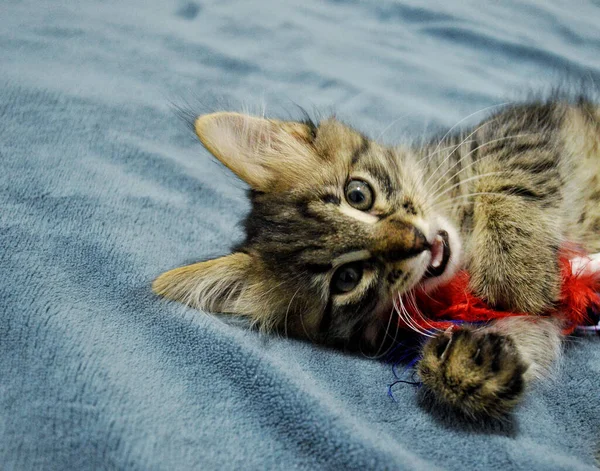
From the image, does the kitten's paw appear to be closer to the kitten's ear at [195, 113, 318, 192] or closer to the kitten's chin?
the kitten's chin

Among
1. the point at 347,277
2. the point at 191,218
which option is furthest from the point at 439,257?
the point at 191,218

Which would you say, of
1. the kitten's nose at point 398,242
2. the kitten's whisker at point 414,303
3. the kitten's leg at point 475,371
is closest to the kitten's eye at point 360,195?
the kitten's nose at point 398,242

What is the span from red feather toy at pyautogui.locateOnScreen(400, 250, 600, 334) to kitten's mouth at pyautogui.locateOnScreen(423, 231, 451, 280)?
0.15 feet

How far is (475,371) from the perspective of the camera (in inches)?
36.6

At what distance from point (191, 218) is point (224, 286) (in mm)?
364

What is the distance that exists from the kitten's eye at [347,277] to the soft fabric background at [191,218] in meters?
0.17

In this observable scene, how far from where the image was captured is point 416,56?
2.20m

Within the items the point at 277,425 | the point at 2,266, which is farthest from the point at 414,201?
the point at 2,266

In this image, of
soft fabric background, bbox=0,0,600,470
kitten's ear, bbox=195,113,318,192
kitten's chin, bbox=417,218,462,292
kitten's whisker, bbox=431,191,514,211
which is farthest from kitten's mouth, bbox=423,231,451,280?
kitten's ear, bbox=195,113,318,192

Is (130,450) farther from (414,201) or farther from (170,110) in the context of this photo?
(170,110)

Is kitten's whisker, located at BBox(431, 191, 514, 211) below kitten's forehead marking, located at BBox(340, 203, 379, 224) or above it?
above

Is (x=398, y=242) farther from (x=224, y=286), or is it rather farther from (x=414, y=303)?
(x=224, y=286)

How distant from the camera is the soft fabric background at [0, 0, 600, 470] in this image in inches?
32.1

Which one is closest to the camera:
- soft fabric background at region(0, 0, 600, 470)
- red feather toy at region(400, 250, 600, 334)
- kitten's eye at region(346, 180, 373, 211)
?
soft fabric background at region(0, 0, 600, 470)
